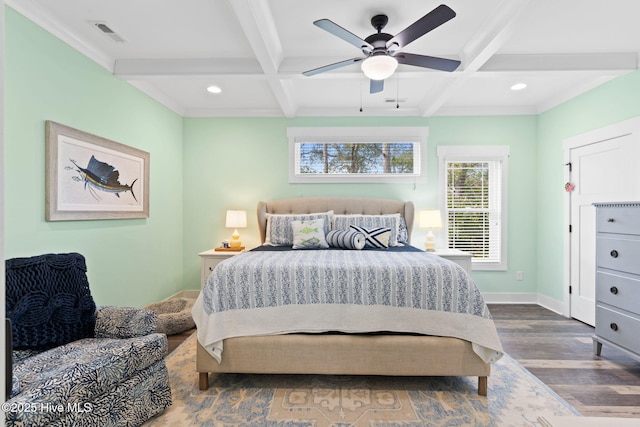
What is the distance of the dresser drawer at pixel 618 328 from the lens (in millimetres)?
2445

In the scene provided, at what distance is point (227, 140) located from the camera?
4668 millimetres

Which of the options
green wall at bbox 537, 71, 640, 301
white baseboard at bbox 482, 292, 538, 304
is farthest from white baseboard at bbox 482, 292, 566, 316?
green wall at bbox 537, 71, 640, 301

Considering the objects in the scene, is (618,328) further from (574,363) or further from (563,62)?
(563,62)

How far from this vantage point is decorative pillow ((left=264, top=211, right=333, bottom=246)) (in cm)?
397

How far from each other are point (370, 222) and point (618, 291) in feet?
7.45

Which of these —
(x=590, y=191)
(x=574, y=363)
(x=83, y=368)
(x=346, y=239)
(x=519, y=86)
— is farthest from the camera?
(x=519, y=86)

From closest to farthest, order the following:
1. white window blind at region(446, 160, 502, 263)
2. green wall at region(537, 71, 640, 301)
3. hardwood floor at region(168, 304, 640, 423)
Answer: hardwood floor at region(168, 304, 640, 423)
green wall at region(537, 71, 640, 301)
white window blind at region(446, 160, 502, 263)

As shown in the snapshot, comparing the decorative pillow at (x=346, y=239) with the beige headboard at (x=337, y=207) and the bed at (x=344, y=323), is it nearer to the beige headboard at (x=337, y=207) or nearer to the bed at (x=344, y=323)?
the beige headboard at (x=337, y=207)

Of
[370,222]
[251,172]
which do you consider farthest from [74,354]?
[251,172]

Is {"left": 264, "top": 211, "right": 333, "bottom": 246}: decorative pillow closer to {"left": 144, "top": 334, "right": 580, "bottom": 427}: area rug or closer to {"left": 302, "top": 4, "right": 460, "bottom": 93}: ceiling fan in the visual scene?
{"left": 144, "top": 334, "right": 580, "bottom": 427}: area rug

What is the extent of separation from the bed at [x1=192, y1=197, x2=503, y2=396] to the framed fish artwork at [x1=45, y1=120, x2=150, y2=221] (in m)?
1.45

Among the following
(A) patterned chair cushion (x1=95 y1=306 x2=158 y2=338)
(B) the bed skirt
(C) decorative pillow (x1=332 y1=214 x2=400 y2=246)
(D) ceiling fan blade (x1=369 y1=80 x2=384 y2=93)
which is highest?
(D) ceiling fan blade (x1=369 y1=80 x2=384 y2=93)

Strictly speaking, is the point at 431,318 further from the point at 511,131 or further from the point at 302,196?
the point at 511,131

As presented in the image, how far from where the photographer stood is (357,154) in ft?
15.4
